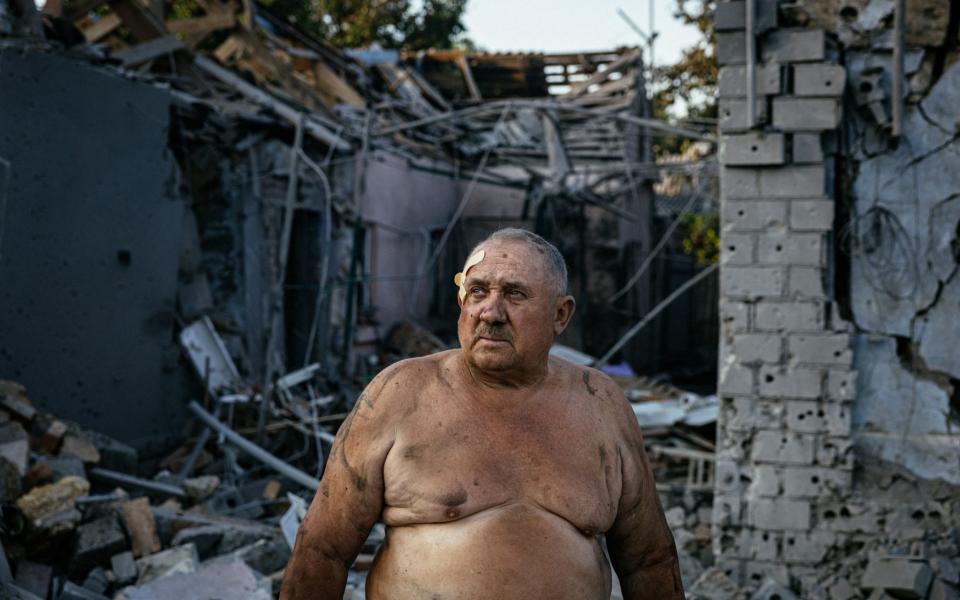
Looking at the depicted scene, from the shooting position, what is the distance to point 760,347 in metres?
4.76

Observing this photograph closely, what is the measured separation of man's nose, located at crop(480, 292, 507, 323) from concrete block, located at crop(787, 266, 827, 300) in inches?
120

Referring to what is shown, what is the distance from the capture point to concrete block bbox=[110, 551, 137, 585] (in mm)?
4434

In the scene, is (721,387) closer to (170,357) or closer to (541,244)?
(541,244)

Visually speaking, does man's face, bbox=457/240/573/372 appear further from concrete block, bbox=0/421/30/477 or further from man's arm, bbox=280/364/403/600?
concrete block, bbox=0/421/30/477

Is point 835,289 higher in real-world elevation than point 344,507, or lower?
higher

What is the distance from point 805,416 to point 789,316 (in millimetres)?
538

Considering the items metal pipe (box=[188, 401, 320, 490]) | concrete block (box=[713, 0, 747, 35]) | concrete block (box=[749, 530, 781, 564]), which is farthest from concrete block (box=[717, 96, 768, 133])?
metal pipe (box=[188, 401, 320, 490])

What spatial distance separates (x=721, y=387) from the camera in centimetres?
486

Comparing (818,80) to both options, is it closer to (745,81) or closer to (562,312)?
(745,81)

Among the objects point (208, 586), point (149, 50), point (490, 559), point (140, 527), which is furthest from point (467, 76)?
point (490, 559)

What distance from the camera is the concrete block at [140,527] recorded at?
15.5 ft

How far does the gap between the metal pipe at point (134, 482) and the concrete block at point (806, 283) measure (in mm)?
4084

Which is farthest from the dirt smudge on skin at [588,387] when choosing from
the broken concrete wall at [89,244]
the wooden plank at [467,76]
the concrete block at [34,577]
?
the wooden plank at [467,76]

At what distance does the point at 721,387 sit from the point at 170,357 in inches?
186
